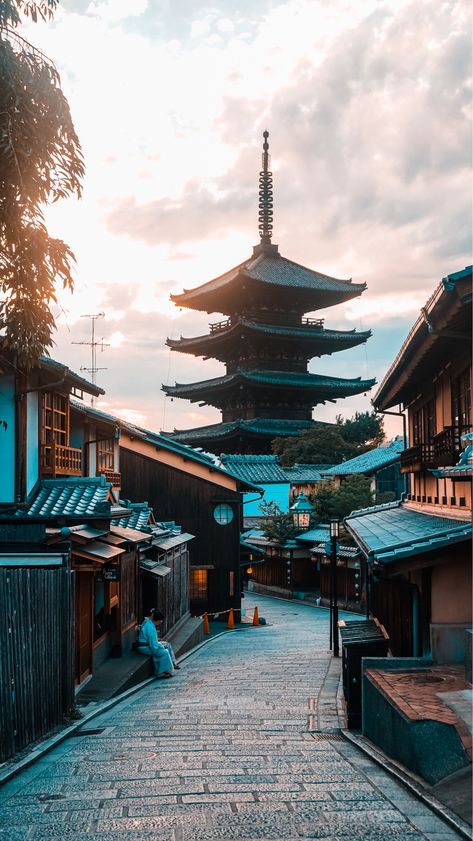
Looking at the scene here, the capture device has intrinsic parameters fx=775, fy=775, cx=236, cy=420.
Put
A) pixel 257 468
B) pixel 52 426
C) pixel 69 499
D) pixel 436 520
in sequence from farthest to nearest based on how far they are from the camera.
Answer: pixel 257 468, pixel 52 426, pixel 69 499, pixel 436 520

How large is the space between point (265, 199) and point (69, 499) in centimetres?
4957

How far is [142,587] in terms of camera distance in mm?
19938

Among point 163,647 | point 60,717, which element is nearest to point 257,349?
point 163,647

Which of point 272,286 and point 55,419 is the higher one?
point 272,286

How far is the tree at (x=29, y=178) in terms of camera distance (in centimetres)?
995

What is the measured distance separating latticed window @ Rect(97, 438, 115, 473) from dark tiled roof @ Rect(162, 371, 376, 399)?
84.8 ft

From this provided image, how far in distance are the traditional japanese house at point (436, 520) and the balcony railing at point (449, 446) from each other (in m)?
0.02

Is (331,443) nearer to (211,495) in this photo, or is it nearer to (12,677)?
(211,495)

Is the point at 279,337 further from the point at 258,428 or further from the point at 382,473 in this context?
the point at 382,473

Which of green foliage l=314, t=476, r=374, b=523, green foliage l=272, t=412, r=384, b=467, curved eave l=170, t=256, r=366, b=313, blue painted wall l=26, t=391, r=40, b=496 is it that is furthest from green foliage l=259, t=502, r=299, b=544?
blue painted wall l=26, t=391, r=40, b=496

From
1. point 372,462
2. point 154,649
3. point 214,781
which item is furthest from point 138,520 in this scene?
point 372,462

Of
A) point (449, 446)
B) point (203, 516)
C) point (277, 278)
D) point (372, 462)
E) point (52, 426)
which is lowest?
point (203, 516)

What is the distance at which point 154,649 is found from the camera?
1599 cm

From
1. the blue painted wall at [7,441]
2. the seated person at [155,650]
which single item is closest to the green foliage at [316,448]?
the seated person at [155,650]
